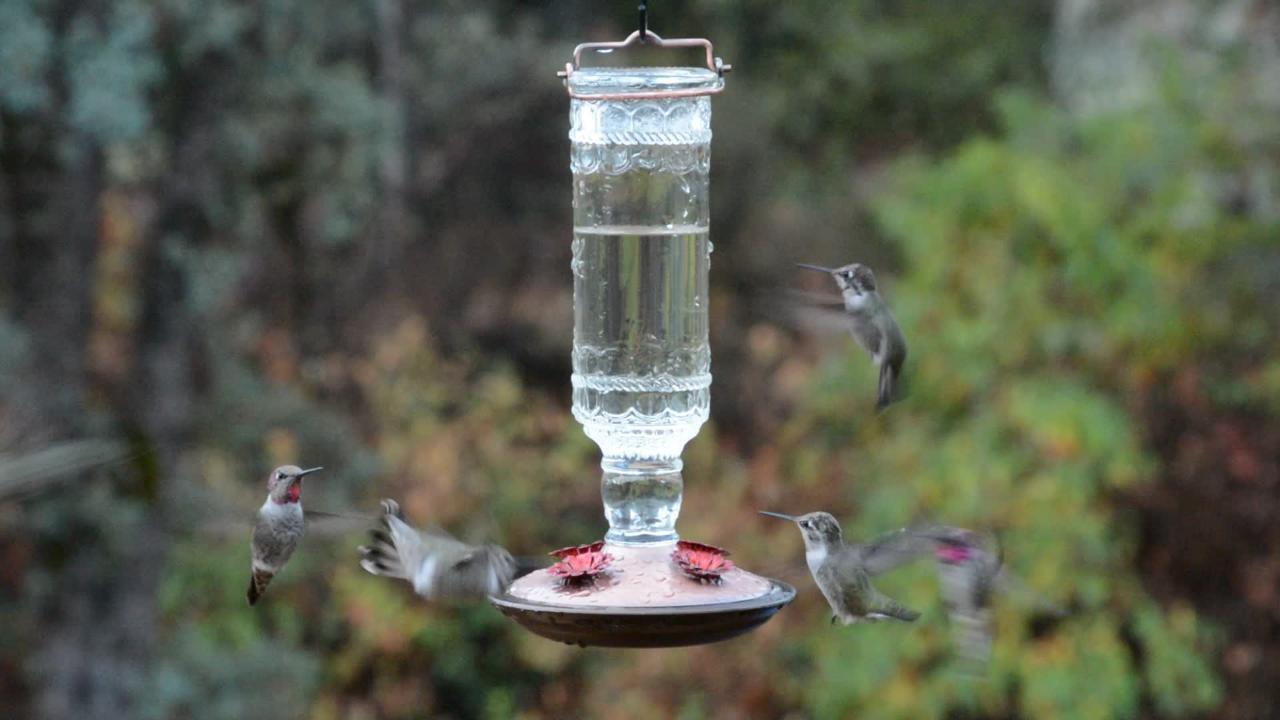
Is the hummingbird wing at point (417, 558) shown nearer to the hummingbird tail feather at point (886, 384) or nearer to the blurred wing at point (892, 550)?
the blurred wing at point (892, 550)

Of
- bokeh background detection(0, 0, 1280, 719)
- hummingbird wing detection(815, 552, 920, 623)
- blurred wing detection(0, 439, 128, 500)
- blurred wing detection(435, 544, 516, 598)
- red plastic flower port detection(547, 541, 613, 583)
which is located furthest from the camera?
bokeh background detection(0, 0, 1280, 719)

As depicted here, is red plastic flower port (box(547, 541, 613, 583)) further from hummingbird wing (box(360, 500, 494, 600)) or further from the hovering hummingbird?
the hovering hummingbird

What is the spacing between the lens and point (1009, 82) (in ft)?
39.4

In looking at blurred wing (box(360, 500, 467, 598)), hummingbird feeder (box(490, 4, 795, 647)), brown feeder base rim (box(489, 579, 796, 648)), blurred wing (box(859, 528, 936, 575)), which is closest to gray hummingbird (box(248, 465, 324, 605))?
blurred wing (box(360, 500, 467, 598))

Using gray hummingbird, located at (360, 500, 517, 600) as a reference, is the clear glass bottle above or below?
above

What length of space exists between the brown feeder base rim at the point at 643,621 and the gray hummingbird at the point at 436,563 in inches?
10.1

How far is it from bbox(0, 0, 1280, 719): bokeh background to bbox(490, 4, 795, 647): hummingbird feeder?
244 centimetres

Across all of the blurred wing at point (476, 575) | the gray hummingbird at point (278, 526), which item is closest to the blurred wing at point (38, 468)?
the gray hummingbird at point (278, 526)

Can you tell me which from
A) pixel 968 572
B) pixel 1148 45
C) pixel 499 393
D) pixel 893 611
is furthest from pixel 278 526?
pixel 1148 45

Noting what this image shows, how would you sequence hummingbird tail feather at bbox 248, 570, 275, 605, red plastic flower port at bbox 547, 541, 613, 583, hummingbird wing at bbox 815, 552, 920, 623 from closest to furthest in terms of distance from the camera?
red plastic flower port at bbox 547, 541, 613, 583 < hummingbird wing at bbox 815, 552, 920, 623 < hummingbird tail feather at bbox 248, 570, 275, 605

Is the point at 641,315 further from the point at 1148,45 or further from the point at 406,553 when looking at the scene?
the point at 1148,45

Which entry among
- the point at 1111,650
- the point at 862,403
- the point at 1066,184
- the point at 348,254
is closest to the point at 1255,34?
the point at 1066,184

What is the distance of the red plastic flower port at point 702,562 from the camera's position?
3.14 metres

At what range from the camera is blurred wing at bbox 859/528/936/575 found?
3504mm
